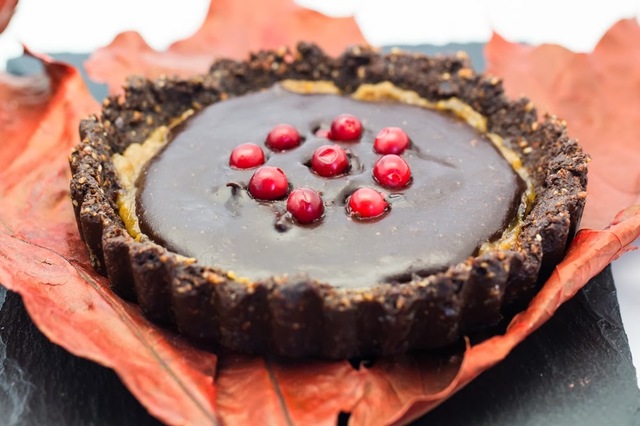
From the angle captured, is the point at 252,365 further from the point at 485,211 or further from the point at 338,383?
the point at 485,211

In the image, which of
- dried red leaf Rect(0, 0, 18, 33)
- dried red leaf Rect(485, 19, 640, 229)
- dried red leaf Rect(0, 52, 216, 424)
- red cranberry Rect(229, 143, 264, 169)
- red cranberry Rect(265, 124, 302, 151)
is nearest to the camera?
dried red leaf Rect(0, 52, 216, 424)

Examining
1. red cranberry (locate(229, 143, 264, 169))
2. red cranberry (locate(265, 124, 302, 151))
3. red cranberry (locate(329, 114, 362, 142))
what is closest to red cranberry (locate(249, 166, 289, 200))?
red cranberry (locate(229, 143, 264, 169))

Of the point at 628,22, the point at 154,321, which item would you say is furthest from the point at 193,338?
the point at 628,22

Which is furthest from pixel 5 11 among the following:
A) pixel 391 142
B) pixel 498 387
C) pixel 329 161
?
pixel 498 387

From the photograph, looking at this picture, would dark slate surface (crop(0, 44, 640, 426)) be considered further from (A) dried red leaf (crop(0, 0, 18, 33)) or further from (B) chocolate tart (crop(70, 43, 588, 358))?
(A) dried red leaf (crop(0, 0, 18, 33))

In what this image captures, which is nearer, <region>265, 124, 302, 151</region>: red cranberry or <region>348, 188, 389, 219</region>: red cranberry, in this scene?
<region>348, 188, 389, 219</region>: red cranberry
